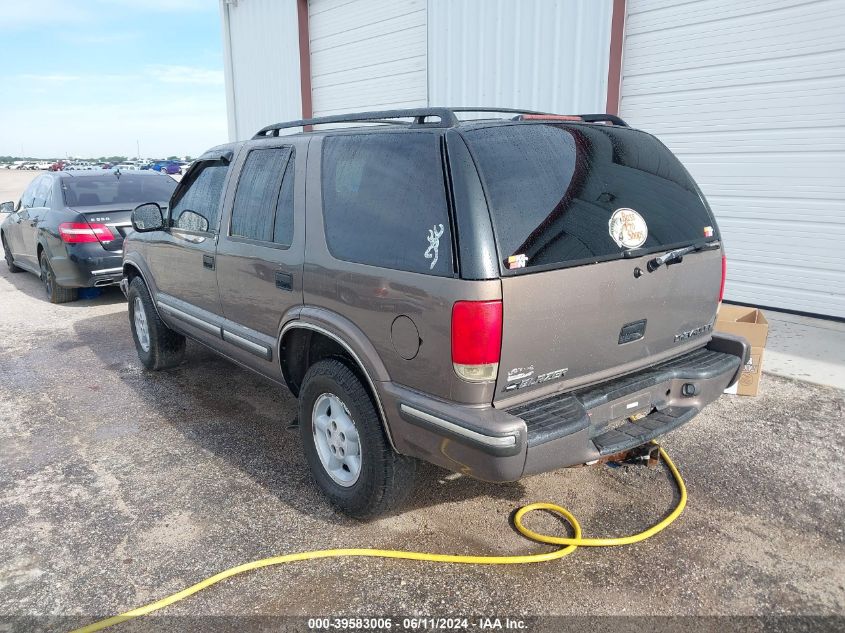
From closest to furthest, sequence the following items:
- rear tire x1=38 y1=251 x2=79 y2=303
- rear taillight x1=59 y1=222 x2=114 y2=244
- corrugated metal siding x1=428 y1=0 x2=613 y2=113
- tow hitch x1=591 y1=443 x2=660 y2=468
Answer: tow hitch x1=591 y1=443 x2=660 y2=468 < rear taillight x1=59 y1=222 x2=114 y2=244 < corrugated metal siding x1=428 y1=0 x2=613 y2=113 < rear tire x1=38 y1=251 x2=79 y2=303

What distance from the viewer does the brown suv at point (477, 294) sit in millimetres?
2463

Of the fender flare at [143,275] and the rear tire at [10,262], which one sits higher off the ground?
the fender flare at [143,275]

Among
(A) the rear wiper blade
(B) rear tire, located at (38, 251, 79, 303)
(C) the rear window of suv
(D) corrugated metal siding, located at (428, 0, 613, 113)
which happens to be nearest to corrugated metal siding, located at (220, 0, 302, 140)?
(D) corrugated metal siding, located at (428, 0, 613, 113)

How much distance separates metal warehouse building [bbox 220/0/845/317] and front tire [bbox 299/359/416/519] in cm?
569

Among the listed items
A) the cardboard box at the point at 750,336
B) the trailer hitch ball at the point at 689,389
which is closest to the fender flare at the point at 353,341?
the trailer hitch ball at the point at 689,389

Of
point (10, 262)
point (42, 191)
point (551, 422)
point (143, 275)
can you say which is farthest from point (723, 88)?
point (10, 262)

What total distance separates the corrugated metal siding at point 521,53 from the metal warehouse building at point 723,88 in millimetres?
16

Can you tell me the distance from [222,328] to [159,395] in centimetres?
130

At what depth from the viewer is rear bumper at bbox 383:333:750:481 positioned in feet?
7.96

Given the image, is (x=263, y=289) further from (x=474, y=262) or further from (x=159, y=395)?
(x=159, y=395)

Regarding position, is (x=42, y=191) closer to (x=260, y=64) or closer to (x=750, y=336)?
(x=260, y=64)

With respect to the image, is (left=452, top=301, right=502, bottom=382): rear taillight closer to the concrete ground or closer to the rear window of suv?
the rear window of suv

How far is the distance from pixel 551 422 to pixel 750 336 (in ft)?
9.25

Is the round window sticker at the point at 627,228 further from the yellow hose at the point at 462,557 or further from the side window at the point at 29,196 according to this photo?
the side window at the point at 29,196
